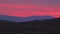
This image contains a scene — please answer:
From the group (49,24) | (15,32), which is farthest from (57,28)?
(15,32)

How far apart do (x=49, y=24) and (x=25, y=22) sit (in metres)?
2.75

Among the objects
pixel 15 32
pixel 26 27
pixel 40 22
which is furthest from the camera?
pixel 40 22

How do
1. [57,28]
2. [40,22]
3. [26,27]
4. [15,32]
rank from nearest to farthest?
[15,32]
[57,28]
[26,27]
[40,22]

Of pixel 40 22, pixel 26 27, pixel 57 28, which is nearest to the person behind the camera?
pixel 57 28

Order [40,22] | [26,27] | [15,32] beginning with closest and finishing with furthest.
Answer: [15,32]
[26,27]
[40,22]

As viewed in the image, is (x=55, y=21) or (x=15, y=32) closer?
(x=15, y=32)

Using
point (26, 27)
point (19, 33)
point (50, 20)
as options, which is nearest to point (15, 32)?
point (19, 33)

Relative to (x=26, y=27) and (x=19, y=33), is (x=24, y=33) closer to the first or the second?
(x=19, y=33)

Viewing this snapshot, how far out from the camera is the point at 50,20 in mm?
29062

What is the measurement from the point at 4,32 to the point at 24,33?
1.93 metres

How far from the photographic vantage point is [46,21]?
96.4 feet

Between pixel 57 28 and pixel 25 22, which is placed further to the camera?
pixel 25 22

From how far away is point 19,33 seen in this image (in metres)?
23.8

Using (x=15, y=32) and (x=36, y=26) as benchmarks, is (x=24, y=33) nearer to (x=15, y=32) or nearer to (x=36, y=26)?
(x=15, y=32)
